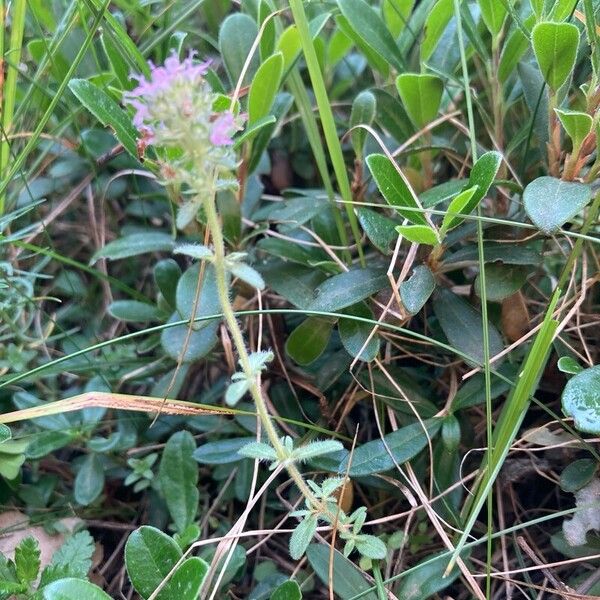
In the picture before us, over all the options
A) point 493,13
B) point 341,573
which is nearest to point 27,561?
point 341,573

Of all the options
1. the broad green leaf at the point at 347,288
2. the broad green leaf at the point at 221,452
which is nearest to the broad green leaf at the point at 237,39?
the broad green leaf at the point at 347,288

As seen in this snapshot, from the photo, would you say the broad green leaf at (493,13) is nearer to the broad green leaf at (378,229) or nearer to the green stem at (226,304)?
the broad green leaf at (378,229)

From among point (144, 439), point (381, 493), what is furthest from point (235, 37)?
point (381, 493)

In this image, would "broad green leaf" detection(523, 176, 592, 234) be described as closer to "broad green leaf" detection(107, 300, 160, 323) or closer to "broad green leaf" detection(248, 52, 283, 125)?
"broad green leaf" detection(248, 52, 283, 125)

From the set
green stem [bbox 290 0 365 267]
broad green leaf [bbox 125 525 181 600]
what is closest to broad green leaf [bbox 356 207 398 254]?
green stem [bbox 290 0 365 267]

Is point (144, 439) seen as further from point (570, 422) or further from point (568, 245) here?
point (568, 245)

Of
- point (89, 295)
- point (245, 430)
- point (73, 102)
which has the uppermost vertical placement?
point (73, 102)
